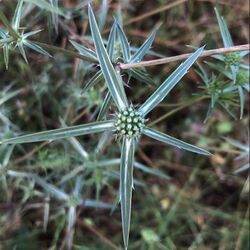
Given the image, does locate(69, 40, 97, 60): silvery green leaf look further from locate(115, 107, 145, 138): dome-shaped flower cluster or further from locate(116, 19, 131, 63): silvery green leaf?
locate(115, 107, 145, 138): dome-shaped flower cluster

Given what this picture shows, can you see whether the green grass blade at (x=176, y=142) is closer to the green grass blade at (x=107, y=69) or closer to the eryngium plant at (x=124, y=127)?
the eryngium plant at (x=124, y=127)

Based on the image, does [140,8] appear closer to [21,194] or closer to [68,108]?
[68,108]

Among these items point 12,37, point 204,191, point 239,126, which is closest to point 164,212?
point 204,191

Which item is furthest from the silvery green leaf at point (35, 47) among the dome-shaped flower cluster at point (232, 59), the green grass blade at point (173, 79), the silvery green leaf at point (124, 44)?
the dome-shaped flower cluster at point (232, 59)

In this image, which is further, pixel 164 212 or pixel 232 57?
pixel 164 212

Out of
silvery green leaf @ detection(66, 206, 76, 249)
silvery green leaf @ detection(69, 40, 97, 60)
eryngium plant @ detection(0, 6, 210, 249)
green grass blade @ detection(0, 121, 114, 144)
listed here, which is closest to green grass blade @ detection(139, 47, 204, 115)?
eryngium plant @ detection(0, 6, 210, 249)

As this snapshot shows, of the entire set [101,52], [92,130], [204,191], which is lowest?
[92,130]

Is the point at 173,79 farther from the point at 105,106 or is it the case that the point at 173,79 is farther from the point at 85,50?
the point at 85,50
